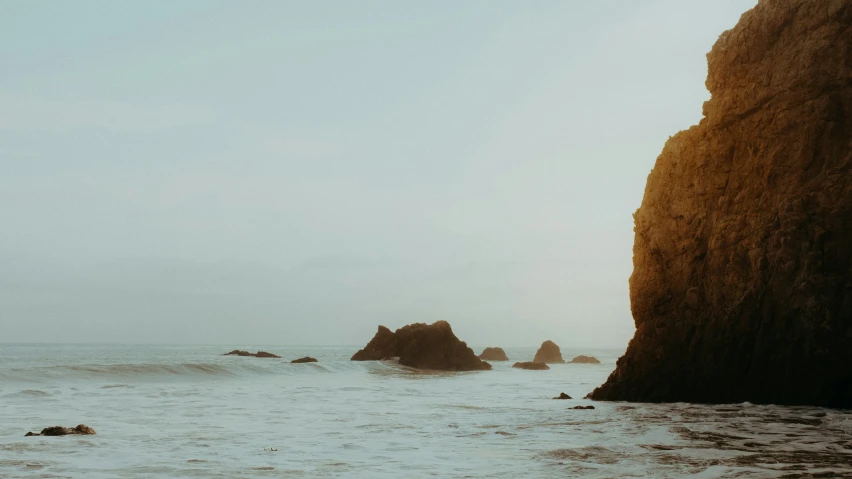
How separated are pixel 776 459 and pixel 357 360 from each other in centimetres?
5282

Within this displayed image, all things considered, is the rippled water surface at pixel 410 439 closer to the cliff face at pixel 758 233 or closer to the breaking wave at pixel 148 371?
the cliff face at pixel 758 233

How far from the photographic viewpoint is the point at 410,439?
49.4 feet

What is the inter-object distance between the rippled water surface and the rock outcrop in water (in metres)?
31.9

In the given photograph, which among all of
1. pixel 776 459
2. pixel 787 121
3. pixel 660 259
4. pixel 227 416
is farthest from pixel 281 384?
pixel 776 459

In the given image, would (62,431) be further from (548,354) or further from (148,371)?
(548,354)

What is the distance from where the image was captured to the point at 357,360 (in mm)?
62594

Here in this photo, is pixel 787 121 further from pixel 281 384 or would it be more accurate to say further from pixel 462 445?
pixel 281 384

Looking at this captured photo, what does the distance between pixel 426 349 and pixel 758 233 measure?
41193 mm

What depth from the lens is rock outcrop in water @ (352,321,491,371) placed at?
192 feet

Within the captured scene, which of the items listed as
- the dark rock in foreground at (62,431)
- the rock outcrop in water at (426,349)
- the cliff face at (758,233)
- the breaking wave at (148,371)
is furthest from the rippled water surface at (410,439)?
the rock outcrop in water at (426,349)

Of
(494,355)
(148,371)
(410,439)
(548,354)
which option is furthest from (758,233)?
(494,355)

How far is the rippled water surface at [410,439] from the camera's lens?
1112 centimetres

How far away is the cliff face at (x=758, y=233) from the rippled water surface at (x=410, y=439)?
1.35 meters

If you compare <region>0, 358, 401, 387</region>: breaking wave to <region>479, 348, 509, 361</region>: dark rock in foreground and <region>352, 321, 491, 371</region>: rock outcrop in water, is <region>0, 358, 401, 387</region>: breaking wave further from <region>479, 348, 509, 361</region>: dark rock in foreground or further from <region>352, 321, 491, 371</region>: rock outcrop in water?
<region>479, 348, 509, 361</region>: dark rock in foreground
